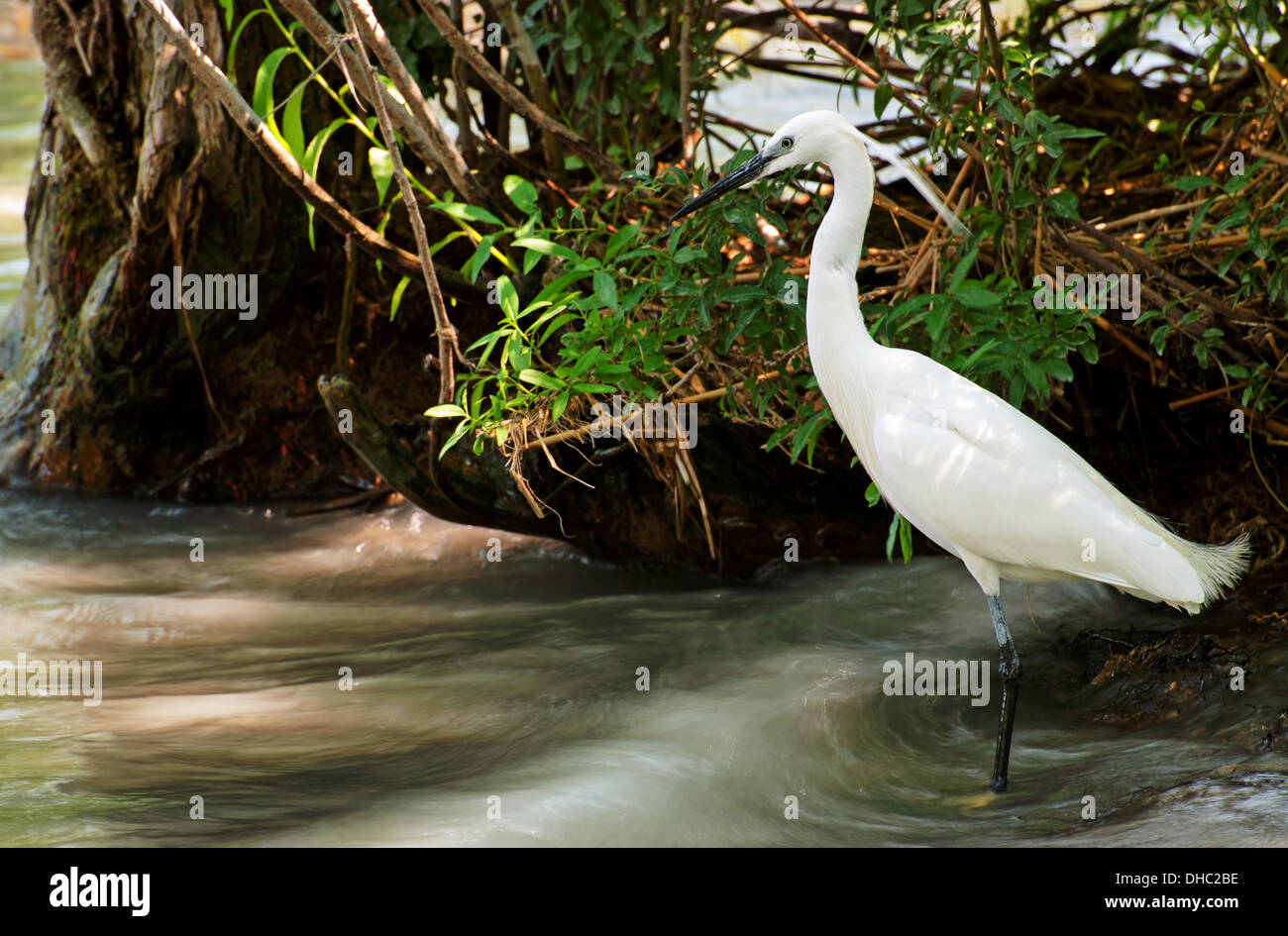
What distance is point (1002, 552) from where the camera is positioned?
3.41 m

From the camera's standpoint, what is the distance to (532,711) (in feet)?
12.8

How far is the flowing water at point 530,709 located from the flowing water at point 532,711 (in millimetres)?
11

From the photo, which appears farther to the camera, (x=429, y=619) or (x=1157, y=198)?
(x=1157, y=198)

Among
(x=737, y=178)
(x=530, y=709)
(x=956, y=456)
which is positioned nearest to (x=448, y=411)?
(x=530, y=709)

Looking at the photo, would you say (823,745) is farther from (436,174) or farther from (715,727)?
(436,174)

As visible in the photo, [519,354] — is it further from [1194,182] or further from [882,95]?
[1194,182]

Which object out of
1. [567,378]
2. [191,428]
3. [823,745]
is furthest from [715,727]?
[191,428]

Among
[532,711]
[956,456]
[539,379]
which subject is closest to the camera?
[956,456]

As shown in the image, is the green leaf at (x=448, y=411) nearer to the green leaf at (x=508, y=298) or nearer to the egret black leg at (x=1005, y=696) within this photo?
the green leaf at (x=508, y=298)

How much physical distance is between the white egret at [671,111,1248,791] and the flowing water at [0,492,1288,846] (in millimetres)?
376

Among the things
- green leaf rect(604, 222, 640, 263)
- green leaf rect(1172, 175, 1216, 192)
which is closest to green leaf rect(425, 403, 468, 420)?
green leaf rect(604, 222, 640, 263)

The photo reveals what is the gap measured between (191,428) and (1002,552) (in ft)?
13.9

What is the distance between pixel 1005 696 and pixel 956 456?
695 millimetres

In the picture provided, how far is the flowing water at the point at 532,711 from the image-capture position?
3098 mm
